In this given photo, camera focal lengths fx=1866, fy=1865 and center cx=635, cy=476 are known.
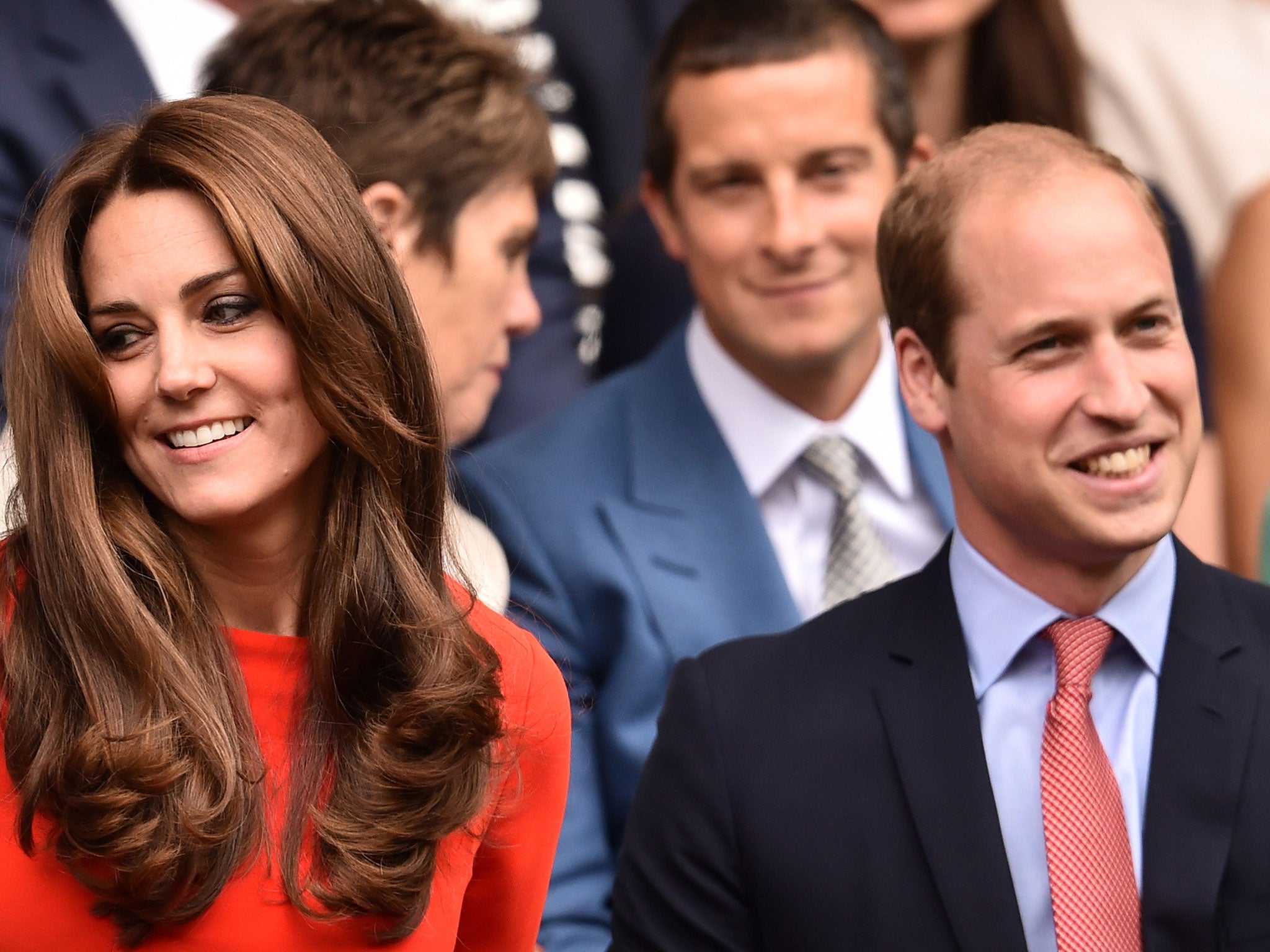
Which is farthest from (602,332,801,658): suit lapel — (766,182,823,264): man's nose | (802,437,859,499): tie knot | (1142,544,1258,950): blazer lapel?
(1142,544,1258,950): blazer lapel

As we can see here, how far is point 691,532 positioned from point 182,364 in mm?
1024

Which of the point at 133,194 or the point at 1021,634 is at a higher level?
the point at 133,194

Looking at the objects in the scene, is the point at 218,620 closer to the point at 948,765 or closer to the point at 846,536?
the point at 948,765

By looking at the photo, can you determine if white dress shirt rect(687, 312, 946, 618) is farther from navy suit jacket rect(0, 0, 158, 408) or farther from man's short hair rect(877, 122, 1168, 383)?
navy suit jacket rect(0, 0, 158, 408)

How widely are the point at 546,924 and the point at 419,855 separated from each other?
608 millimetres

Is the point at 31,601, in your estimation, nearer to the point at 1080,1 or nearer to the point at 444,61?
the point at 444,61

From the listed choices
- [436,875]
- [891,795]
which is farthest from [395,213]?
[891,795]

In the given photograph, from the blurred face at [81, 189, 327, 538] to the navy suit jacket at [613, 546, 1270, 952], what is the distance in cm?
54

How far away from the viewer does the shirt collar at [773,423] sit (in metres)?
2.68

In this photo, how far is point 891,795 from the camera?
188 cm

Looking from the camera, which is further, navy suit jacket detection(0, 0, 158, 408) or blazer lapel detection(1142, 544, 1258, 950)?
navy suit jacket detection(0, 0, 158, 408)

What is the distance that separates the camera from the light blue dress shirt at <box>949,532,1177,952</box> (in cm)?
185

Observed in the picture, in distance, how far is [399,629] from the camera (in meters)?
1.87

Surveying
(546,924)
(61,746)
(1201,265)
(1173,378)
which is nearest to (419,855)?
(61,746)
